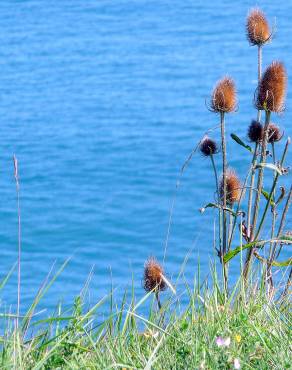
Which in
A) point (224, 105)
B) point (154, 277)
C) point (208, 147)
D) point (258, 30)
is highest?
point (258, 30)

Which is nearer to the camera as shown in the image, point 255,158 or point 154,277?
point 154,277

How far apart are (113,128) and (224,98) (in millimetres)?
8564

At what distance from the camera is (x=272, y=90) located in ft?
9.73

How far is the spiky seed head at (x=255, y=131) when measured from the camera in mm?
3162

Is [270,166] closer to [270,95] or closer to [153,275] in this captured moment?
[270,95]

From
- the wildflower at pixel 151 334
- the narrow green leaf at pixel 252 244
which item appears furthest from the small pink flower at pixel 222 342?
the narrow green leaf at pixel 252 244

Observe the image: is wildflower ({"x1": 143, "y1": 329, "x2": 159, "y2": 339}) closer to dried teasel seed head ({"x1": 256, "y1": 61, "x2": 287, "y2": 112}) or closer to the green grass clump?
the green grass clump

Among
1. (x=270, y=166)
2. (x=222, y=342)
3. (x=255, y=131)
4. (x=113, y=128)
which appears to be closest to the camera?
(x=222, y=342)

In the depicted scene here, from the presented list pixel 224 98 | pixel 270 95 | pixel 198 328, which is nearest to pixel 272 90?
pixel 270 95

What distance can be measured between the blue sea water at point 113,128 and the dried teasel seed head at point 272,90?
8.34ft

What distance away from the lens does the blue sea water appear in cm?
884

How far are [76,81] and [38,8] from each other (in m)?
5.48

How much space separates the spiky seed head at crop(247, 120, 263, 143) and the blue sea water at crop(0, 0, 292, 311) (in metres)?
2.38

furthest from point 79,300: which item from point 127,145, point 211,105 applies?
point 127,145
